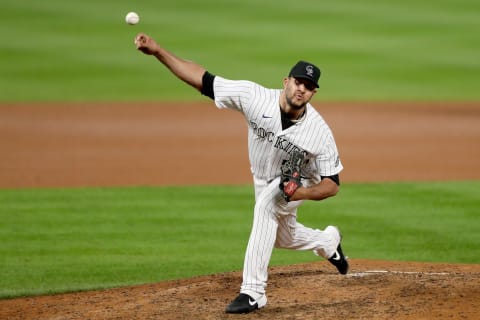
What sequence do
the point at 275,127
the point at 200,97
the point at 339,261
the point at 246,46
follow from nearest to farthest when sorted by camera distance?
the point at 275,127 → the point at 339,261 → the point at 200,97 → the point at 246,46

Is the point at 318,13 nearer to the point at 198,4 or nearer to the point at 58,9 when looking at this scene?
the point at 198,4

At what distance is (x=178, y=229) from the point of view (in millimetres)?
9836

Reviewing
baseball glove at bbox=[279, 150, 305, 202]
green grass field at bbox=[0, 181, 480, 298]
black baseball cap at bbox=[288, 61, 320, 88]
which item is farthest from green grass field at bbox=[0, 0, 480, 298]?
black baseball cap at bbox=[288, 61, 320, 88]

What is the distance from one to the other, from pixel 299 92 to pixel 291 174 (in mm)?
539

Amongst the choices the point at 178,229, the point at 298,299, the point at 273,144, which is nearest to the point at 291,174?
the point at 273,144

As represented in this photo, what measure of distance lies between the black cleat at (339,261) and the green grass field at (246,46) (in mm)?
11973

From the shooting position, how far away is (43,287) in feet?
26.0

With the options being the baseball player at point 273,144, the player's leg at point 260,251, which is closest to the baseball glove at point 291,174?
the baseball player at point 273,144

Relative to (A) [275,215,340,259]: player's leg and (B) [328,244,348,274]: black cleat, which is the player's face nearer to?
(A) [275,215,340,259]: player's leg

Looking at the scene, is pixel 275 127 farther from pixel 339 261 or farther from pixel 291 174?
pixel 339 261

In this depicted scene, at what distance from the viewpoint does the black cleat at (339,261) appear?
7.24 metres

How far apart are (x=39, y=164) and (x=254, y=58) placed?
9.14 m

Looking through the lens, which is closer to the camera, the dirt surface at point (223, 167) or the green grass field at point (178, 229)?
the dirt surface at point (223, 167)

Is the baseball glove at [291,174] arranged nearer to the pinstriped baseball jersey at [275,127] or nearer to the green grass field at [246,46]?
the pinstriped baseball jersey at [275,127]
